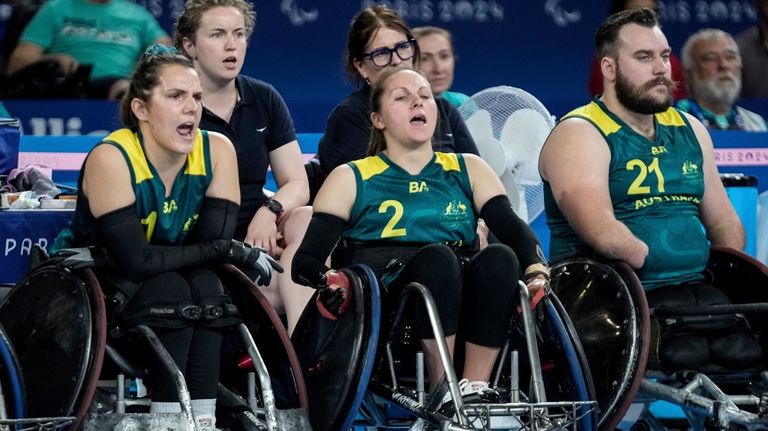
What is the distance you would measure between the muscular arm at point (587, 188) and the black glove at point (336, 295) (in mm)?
897

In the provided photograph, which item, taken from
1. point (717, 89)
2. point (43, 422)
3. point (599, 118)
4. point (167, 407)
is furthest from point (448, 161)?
point (717, 89)

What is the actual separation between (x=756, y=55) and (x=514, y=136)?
292cm

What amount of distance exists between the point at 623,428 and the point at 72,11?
312cm

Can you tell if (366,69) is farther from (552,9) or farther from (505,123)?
(552,9)

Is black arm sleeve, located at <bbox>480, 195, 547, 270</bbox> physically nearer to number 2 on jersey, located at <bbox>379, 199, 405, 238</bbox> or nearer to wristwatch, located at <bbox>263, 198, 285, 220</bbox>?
number 2 on jersey, located at <bbox>379, 199, 405, 238</bbox>

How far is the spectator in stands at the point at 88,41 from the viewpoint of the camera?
644 centimetres

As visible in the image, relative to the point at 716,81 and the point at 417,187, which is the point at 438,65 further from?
the point at 417,187

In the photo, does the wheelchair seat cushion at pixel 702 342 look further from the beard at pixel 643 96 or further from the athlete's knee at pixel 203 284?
the athlete's knee at pixel 203 284

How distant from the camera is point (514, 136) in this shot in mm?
5301

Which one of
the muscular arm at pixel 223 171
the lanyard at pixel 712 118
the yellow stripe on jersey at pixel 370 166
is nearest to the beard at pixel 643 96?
the yellow stripe on jersey at pixel 370 166

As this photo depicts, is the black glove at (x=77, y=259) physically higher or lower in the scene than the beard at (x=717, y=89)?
lower

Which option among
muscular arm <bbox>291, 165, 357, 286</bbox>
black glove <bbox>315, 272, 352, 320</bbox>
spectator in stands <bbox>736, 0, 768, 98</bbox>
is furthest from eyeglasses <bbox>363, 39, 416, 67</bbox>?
spectator in stands <bbox>736, 0, 768, 98</bbox>

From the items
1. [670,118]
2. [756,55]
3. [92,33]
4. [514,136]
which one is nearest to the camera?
[670,118]

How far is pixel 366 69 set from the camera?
514 cm
